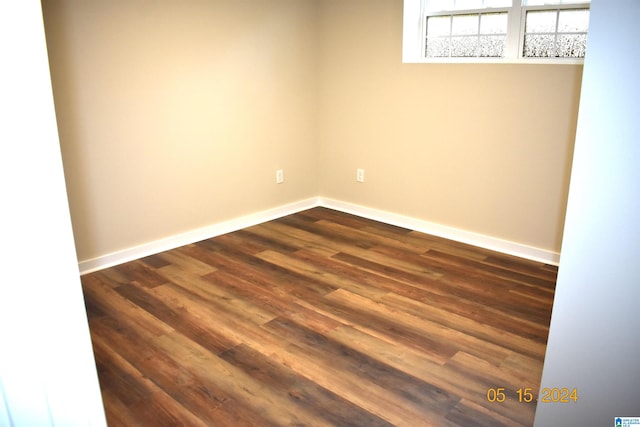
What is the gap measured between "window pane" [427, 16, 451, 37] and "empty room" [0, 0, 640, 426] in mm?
17

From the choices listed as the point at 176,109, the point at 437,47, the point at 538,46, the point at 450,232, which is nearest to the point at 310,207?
the point at 450,232

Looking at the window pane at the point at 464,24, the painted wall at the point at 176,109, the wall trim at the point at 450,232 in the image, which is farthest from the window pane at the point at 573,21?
the painted wall at the point at 176,109

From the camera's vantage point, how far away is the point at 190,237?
3818mm

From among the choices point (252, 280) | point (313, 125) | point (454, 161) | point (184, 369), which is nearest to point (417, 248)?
point (454, 161)

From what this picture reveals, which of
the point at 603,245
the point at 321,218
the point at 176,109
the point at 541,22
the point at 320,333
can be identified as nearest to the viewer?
the point at 603,245

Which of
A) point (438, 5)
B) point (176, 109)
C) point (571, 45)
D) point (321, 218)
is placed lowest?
point (321, 218)

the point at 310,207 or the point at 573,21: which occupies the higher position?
the point at 573,21

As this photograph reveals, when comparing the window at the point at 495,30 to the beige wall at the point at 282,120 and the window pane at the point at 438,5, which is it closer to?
the window pane at the point at 438,5

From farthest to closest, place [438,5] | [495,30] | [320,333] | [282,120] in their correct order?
[282,120], [438,5], [495,30], [320,333]

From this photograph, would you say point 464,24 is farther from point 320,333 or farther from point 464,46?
point 320,333

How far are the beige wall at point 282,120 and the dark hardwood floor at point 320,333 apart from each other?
36cm

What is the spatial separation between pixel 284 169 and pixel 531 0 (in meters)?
2.25

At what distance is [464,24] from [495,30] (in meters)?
0.25

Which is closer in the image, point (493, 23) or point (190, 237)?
point (493, 23)
